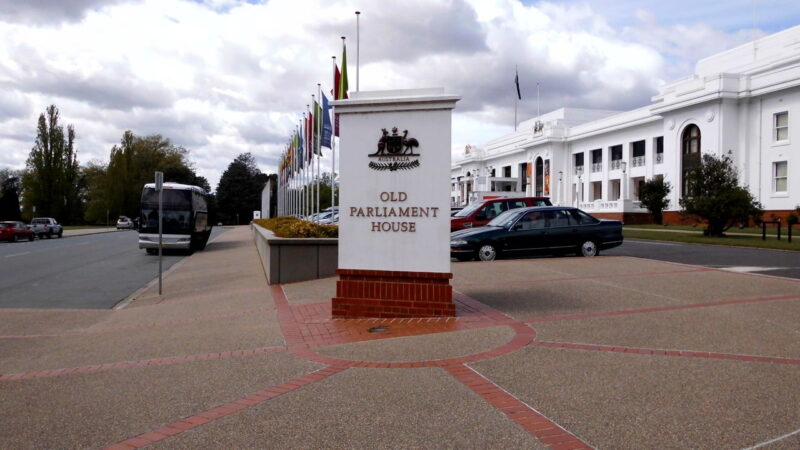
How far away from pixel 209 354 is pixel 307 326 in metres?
1.58

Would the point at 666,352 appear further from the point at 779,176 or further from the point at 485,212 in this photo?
the point at 779,176

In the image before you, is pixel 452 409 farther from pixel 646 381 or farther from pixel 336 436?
pixel 646 381

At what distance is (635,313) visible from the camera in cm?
845

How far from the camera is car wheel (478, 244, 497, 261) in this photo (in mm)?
15883

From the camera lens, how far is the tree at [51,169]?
243 ft

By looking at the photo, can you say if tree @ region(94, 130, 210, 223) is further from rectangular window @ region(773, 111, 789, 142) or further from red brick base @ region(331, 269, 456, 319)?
red brick base @ region(331, 269, 456, 319)

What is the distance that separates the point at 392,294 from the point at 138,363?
3367 millimetres

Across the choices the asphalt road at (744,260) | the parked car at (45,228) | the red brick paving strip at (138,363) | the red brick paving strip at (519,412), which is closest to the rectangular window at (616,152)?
the asphalt road at (744,260)

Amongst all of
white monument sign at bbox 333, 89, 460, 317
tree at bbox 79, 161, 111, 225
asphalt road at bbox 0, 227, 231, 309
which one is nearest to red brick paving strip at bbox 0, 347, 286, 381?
white monument sign at bbox 333, 89, 460, 317

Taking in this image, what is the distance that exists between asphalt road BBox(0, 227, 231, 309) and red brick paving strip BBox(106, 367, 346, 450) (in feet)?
28.7

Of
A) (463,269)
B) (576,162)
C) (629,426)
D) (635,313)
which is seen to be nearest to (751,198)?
(463,269)

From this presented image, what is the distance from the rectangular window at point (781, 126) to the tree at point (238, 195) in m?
96.5

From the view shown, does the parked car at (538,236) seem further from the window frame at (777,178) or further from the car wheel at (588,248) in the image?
the window frame at (777,178)

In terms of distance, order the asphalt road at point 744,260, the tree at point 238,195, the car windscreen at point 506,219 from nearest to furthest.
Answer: the asphalt road at point 744,260, the car windscreen at point 506,219, the tree at point 238,195
